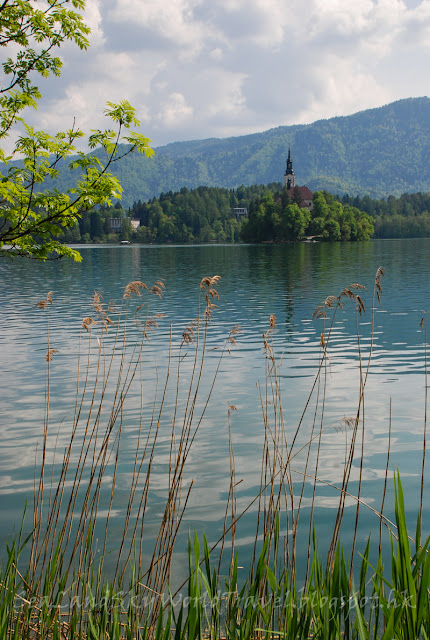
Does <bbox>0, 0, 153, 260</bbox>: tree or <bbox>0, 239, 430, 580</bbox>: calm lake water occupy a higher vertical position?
<bbox>0, 0, 153, 260</bbox>: tree

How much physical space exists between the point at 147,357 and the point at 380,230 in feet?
553

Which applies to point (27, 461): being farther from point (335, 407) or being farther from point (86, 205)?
point (335, 407)

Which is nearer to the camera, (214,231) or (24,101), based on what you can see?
(24,101)

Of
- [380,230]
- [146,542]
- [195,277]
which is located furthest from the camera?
[380,230]

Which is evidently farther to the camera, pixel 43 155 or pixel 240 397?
pixel 240 397

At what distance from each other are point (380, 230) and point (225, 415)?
569ft

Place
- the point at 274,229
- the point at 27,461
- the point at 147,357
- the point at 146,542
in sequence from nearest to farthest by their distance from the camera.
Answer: the point at 146,542 → the point at 27,461 → the point at 147,357 → the point at 274,229

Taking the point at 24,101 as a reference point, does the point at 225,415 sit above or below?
below

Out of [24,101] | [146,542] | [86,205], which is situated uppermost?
[24,101]

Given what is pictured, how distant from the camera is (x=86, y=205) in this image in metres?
7.17

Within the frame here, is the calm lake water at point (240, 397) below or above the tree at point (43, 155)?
below

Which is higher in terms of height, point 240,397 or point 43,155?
point 43,155

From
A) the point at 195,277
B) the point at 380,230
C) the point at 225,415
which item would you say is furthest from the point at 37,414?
the point at 380,230

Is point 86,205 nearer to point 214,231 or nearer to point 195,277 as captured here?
point 195,277
